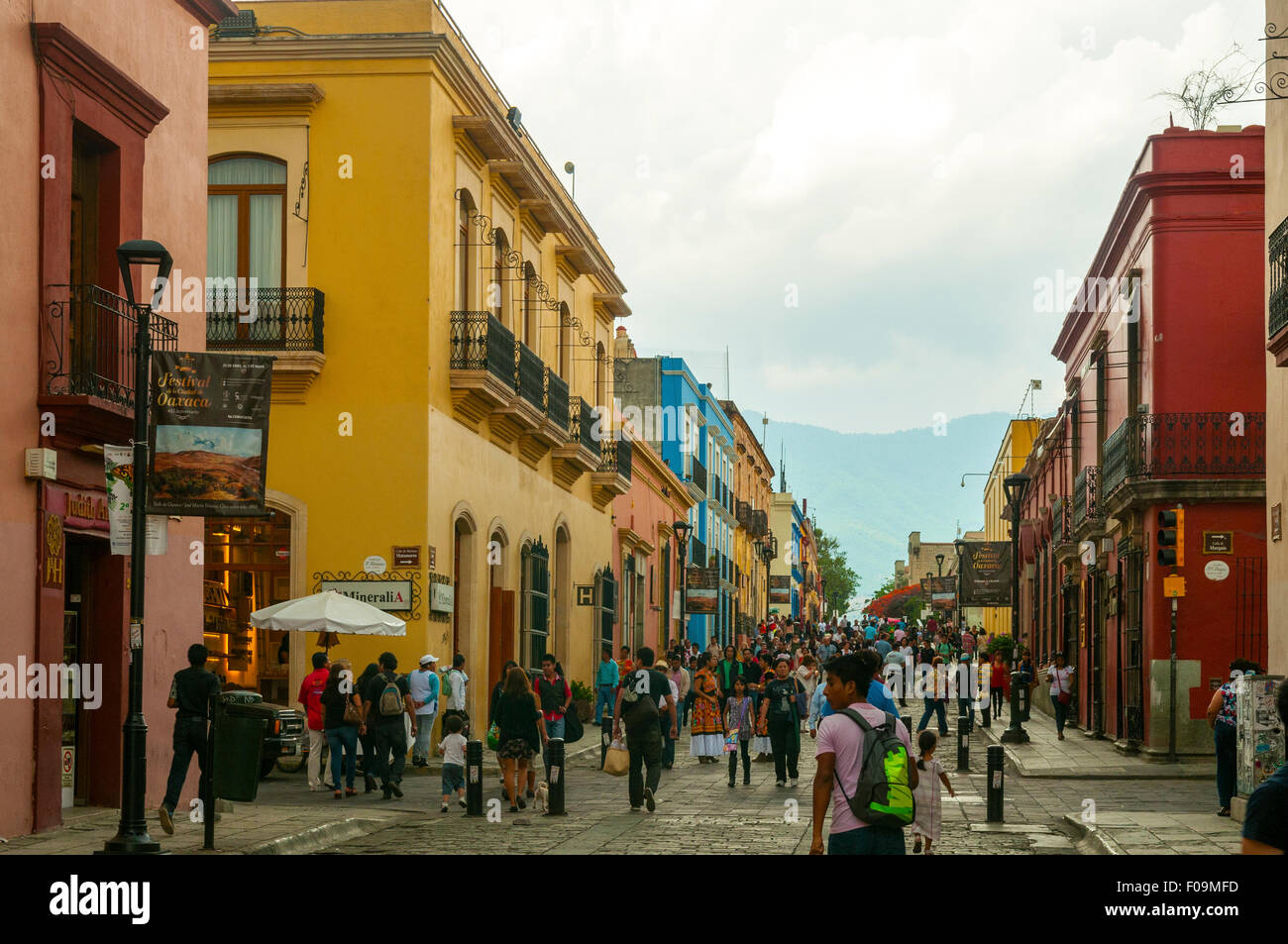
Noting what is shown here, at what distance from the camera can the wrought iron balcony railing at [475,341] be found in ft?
82.0

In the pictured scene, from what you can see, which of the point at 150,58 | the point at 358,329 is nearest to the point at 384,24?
the point at 358,329

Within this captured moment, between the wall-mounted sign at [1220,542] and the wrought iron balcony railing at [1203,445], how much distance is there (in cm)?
87

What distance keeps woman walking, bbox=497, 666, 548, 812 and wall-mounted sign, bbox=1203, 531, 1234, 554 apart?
1209 centimetres

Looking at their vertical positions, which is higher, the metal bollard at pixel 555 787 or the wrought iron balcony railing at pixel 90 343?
the wrought iron balcony railing at pixel 90 343

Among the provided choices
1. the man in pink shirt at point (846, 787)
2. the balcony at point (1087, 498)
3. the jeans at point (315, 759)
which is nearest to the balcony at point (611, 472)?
the balcony at point (1087, 498)

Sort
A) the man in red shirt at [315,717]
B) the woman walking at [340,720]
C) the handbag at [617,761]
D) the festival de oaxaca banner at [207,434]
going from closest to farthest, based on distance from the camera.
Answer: the festival de oaxaca banner at [207,434] < the handbag at [617,761] < the woman walking at [340,720] < the man in red shirt at [315,717]

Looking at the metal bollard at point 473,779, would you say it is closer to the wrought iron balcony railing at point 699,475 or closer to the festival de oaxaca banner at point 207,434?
the festival de oaxaca banner at point 207,434

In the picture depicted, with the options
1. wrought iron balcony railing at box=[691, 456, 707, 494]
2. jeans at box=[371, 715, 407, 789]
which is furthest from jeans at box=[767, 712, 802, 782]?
wrought iron balcony railing at box=[691, 456, 707, 494]

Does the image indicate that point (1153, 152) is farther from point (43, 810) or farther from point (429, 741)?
point (43, 810)

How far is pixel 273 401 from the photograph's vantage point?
78.2 ft

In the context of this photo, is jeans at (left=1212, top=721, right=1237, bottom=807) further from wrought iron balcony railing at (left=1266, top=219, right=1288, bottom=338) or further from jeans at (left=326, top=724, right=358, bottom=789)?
jeans at (left=326, top=724, right=358, bottom=789)

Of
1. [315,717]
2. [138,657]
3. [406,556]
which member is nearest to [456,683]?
[406,556]

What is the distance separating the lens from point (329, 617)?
2078 centimetres
